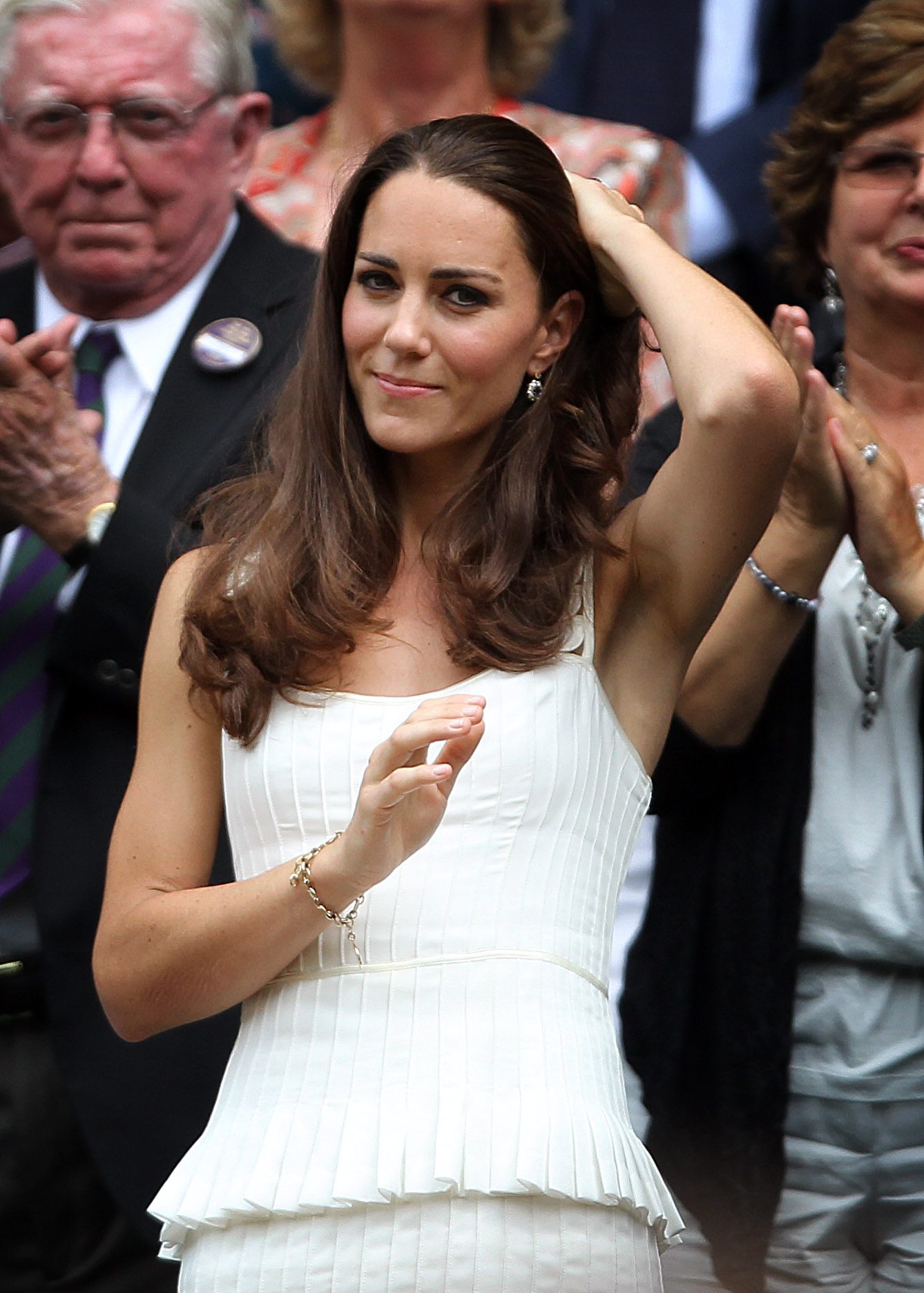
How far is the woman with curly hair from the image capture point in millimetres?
2672

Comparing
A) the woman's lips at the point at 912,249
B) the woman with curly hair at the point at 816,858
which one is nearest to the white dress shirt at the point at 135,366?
the woman with curly hair at the point at 816,858

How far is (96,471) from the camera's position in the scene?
2779 mm

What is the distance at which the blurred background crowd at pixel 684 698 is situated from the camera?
106 inches

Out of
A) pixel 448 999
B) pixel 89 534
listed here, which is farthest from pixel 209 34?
pixel 448 999

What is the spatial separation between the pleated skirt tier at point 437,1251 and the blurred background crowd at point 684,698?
73 centimetres

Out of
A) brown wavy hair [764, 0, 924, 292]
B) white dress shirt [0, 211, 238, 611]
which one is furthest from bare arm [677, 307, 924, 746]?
white dress shirt [0, 211, 238, 611]

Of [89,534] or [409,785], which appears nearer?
[409,785]

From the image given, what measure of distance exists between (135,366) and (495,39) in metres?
1.17

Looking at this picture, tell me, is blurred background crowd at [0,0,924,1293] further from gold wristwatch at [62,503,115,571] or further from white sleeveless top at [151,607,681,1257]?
white sleeveless top at [151,607,681,1257]

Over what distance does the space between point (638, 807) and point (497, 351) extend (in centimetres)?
54

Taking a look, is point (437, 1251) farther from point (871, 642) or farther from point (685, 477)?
point (871, 642)

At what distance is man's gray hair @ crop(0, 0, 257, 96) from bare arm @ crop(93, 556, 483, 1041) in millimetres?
1167

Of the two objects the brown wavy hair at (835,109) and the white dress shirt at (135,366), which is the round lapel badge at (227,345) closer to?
the white dress shirt at (135,366)

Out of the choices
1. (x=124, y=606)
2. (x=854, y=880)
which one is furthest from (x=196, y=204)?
(x=854, y=880)
